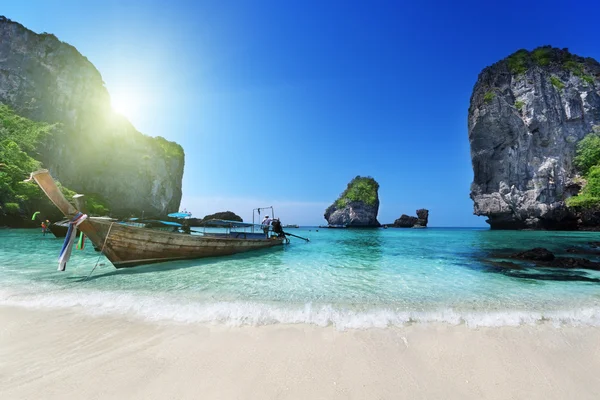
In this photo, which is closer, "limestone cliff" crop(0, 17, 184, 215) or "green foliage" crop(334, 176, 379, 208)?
"limestone cliff" crop(0, 17, 184, 215)

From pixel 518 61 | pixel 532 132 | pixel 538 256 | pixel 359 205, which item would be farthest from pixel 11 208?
pixel 518 61

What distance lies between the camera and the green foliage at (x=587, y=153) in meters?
45.1

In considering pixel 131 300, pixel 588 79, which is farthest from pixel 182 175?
pixel 588 79

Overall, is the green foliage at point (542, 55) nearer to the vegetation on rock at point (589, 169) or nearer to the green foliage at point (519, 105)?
the green foliage at point (519, 105)

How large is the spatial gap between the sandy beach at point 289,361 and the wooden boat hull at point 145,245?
227 inches

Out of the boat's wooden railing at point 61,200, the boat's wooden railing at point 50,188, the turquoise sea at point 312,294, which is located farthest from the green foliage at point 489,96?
the boat's wooden railing at point 50,188

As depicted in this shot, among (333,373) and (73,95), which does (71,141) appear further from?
(333,373)

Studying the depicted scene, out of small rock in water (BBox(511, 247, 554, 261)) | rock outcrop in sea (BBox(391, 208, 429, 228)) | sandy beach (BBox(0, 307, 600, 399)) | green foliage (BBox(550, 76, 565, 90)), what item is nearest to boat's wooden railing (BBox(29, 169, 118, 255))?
sandy beach (BBox(0, 307, 600, 399))

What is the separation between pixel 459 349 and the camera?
379 centimetres

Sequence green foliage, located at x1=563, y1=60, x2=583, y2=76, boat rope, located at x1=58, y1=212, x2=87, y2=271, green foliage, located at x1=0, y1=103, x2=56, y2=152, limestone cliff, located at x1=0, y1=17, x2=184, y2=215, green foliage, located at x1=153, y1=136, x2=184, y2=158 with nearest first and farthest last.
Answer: boat rope, located at x1=58, y1=212, x2=87, y2=271 < green foliage, located at x1=0, y1=103, x2=56, y2=152 < limestone cliff, located at x1=0, y1=17, x2=184, y2=215 < green foliage, located at x1=563, y1=60, x2=583, y2=76 < green foliage, located at x1=153, y1=136, x2=184, y2=158

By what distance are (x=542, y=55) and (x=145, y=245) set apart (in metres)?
85.7

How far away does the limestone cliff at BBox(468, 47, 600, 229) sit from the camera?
4959 centimetres

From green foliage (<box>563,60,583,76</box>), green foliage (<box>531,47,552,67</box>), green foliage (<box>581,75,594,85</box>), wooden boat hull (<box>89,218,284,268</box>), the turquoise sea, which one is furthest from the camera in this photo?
green foliage (<box>531,47,552,67</box>)

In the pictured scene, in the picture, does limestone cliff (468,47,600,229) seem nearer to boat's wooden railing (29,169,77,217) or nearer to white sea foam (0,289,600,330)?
white sea foam (0,289,600,330)
